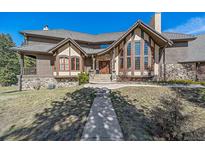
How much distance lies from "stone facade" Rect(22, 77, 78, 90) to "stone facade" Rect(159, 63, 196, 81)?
458 inches

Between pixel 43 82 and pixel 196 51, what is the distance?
2023cm

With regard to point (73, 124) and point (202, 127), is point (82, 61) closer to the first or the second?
point (73, 124)

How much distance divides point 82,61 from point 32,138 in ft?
44.7

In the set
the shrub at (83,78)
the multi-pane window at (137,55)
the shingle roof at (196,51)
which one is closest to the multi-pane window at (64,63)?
the shrub at (83,78)

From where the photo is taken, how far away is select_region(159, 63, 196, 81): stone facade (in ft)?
51.3

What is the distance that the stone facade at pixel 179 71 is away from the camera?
1562 cm

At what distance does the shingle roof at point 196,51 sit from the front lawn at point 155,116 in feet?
30.4

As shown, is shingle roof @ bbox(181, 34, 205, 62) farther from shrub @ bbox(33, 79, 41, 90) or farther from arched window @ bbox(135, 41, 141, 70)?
shrub @ bbox(33, 79, 41, 90)

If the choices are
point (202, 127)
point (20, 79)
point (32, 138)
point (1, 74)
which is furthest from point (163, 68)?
point (1, 74)

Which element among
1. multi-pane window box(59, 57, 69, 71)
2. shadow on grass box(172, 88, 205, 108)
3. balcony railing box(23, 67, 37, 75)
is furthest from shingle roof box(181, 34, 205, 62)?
balcony railing box(23, 67, 37, 75)

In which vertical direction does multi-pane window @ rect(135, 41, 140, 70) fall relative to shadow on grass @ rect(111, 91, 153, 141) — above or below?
above

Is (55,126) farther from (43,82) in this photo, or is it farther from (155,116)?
(43,82)

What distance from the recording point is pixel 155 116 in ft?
17.5

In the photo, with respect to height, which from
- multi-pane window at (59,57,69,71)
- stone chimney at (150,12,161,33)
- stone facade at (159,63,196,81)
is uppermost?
stone chimney at (150,12,161,33)
